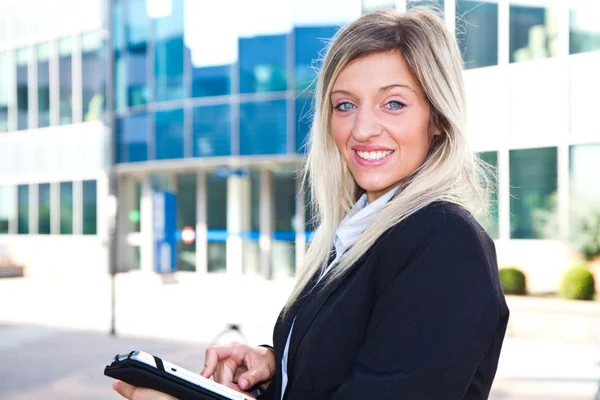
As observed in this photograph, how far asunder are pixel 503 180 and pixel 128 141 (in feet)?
35.8

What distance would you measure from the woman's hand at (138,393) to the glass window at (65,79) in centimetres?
2034

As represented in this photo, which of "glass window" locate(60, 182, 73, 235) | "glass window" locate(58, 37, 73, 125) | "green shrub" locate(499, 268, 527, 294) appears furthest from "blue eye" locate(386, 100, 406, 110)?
"glass window" locate(58, 37, 73, 125)

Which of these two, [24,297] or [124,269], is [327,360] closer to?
[24,297]

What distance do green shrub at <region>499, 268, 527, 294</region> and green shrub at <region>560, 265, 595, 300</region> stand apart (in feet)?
2.40

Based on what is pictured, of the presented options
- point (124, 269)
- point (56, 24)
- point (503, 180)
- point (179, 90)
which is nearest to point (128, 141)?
point (179, 90)

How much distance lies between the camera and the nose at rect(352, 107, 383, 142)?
158cm

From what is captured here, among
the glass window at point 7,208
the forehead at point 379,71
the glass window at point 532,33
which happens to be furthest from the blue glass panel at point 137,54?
the forehead at point 379,71

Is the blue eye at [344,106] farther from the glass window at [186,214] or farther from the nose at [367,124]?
the glass window at [186,214]

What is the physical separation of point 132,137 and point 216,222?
10.9ft

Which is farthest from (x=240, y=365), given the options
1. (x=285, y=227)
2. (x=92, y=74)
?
(x=92, y=74)

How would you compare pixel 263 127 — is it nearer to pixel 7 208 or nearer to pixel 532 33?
pixel 532 33

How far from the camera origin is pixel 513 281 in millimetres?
10359

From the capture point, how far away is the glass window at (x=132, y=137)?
1852 centimetres

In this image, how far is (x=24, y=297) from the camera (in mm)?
15031
